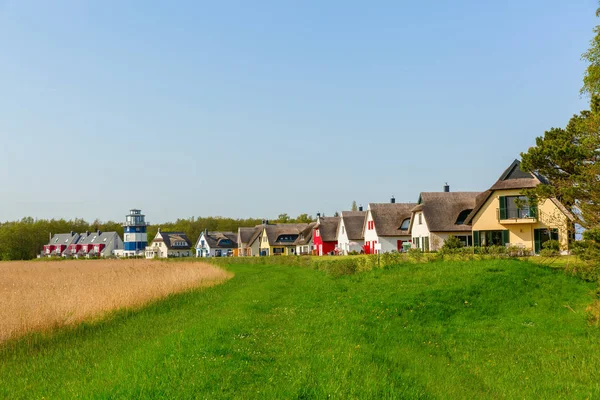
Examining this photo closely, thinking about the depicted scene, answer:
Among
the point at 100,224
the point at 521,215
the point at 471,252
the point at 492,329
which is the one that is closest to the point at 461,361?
the point at 492,329

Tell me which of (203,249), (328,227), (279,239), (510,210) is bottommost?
(203,249)

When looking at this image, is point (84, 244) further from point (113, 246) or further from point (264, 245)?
point (264, 245)

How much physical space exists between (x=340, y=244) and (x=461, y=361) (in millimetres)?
61866

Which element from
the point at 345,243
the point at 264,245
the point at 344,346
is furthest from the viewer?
the point at 264,245

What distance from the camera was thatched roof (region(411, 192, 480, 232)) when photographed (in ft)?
160

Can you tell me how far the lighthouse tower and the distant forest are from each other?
22.6 meters

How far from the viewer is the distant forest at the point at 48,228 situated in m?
113

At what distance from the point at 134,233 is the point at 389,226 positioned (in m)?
70.4

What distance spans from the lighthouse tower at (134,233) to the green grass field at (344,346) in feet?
311

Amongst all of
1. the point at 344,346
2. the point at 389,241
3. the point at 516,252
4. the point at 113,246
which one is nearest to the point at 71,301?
the point at 344,346

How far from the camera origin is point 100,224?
156625mm

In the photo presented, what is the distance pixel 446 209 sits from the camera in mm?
49938

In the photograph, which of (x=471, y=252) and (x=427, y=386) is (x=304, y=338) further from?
(x=471, y=252)

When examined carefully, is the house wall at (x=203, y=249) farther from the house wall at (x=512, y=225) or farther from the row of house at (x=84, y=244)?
the house wall at (x=512, y=225)
